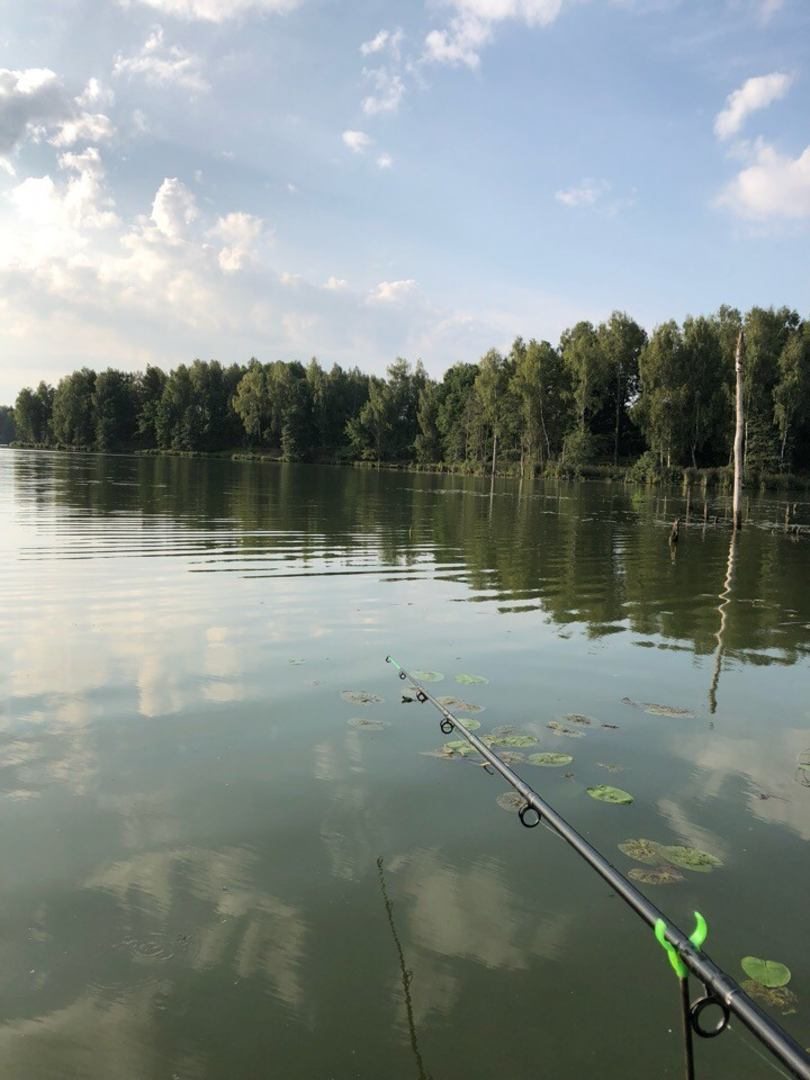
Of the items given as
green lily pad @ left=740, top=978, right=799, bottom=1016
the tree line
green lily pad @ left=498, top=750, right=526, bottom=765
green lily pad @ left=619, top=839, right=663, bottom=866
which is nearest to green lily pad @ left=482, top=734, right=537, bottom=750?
green lily pad @ left=498, top=750, right=526, bottom=765

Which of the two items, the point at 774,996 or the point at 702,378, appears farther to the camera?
the point at 702,378

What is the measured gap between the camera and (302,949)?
12.5 ft

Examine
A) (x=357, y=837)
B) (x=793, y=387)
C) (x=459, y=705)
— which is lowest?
(x=357, y=837)

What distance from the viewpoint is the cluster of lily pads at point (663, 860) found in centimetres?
458

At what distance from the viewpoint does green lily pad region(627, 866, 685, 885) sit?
14.9 feet

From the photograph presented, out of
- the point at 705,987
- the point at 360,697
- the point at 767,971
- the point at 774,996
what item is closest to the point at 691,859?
the point at 767,971

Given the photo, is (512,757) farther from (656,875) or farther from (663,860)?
(656,875)

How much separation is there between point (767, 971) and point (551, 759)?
258 centimetres

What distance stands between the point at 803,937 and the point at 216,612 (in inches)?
348

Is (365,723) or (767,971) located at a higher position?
(365,723)

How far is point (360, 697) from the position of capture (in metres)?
7.71

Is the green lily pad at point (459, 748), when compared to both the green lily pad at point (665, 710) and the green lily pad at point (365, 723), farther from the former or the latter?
the green lily pad at point (665, 710)

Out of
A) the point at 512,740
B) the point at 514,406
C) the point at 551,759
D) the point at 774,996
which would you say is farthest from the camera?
the point at 514,406

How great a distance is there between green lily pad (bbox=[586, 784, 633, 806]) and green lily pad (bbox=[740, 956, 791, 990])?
1.70 m
